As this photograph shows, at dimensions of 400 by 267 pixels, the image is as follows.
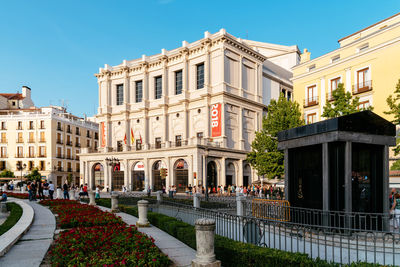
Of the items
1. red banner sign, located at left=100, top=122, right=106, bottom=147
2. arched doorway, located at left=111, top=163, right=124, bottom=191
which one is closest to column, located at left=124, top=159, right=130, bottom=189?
arched doorway, located at left=111, top=163, right=124, bottom=191

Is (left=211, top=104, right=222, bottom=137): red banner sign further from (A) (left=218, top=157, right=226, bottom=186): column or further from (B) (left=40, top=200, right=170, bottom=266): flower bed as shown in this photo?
(B) (left=40, top=200, right=170, bottom=266): flower bed

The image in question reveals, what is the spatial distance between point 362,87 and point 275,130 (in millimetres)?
9825

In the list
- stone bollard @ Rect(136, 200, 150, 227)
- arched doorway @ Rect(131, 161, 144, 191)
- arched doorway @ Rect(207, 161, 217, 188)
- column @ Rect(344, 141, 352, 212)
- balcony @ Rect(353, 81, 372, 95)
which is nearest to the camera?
column @ Rect(344, 141, 352, 212)

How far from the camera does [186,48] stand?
4762 cm

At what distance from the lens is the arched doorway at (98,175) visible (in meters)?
53.3

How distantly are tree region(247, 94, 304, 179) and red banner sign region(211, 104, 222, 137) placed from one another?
852cm

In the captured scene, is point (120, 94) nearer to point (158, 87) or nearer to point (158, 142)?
point (158, 87)

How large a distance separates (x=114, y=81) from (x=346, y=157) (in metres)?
50.8

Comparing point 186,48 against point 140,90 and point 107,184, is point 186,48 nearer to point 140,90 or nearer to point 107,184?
point 140,90

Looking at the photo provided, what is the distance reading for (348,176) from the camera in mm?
10773

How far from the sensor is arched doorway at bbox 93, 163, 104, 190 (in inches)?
2098

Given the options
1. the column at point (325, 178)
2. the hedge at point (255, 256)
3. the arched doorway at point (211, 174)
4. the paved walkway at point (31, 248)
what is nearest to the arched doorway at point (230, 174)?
the arched doorway at point (211, 174)

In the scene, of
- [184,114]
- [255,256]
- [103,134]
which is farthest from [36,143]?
[255,256]

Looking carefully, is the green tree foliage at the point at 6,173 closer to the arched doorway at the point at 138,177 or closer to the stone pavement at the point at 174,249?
the arched doorway at the point at 138,177
